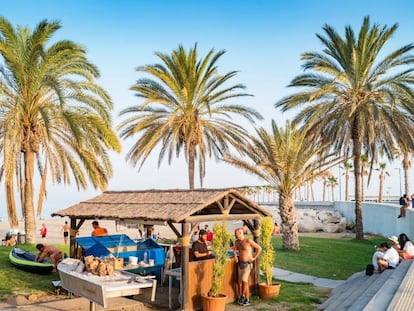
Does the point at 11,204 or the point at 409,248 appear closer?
the point at 409,248

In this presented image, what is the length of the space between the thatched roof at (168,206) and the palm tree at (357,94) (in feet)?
40.3

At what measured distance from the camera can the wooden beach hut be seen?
10234 millimetres

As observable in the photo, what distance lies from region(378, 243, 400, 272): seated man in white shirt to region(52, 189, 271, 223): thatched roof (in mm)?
3645

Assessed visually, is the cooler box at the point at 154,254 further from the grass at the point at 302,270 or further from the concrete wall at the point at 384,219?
the concrete wall at the point at 384,219

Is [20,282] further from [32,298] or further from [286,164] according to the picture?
[286,164]

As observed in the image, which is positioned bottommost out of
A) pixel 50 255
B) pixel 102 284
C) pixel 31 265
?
pixel 31 265

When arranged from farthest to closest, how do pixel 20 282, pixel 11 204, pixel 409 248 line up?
→ pixel 11 204, pixel 409 248, pixel 20 282

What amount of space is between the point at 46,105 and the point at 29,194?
386cm

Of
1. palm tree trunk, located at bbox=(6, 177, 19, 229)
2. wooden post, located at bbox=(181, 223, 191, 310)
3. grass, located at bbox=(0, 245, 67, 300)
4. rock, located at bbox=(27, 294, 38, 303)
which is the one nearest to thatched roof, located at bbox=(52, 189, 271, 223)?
wooden post, located at bbox=(181, 223, 191, 310)

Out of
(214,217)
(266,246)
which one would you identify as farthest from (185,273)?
(266,246)

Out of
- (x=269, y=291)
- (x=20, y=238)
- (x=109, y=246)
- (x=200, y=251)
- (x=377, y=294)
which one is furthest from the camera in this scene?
(x=20, y=238)

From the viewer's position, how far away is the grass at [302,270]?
11.2 m

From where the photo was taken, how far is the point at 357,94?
2348 cm

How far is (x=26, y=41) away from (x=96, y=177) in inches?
248
